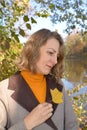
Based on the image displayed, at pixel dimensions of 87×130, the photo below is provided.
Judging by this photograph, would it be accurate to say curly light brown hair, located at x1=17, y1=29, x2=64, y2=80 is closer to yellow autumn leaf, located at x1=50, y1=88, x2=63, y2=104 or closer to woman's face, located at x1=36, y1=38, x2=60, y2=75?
woman's face, located at x1=36, y1=38, x2=60, y2=75

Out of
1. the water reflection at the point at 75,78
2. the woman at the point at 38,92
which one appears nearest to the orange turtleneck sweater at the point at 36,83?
the woman at the point at 38,92

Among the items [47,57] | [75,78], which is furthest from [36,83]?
[75,78]

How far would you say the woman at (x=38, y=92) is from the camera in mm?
1634

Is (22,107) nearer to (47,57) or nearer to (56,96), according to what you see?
(56,96)

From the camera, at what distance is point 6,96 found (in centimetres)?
167

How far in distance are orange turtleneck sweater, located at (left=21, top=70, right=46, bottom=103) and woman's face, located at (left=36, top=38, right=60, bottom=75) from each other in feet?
0.16

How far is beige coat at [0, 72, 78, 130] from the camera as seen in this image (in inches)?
64.4

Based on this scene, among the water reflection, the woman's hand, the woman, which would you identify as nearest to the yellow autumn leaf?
the woman

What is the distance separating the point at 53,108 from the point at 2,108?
0.34 m

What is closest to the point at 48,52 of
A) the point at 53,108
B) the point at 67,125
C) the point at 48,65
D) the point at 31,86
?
the point at 48,65

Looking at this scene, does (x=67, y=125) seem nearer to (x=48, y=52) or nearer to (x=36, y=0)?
(x=48, y=52)

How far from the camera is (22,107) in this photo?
5.54 feet

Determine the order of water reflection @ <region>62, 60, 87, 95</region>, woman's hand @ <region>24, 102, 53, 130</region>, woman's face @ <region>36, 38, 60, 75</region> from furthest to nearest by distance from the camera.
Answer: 1. water reflection @ <region>62, 60, 87, 95</region>
2. woman's face @ <region>36, 38, 60, 75</region>
3. woman's hand @ <region>24, 102, 53, 130</region>

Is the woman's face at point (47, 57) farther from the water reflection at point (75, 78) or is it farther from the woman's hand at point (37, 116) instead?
the water reflection at point (75, 78)
